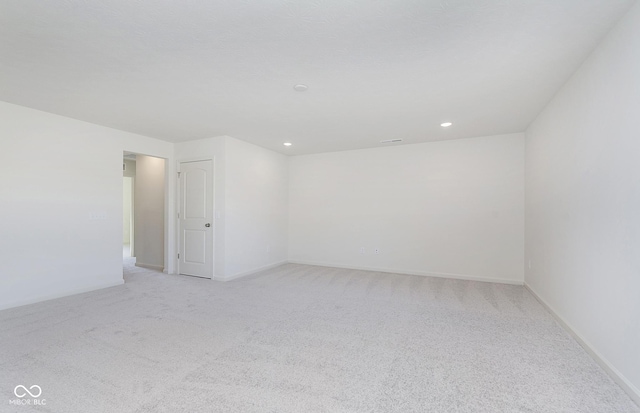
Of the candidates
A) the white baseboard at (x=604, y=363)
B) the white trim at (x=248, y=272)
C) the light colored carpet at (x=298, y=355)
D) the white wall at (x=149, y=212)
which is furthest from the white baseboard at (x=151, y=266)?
the white baseboard at (x=604, y=363)

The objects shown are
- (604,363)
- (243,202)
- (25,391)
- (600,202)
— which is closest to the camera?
(25,391)

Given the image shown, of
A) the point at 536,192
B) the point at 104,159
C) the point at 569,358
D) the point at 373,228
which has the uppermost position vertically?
the point at 104,159

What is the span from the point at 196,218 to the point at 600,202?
5.25 m

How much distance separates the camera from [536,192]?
12.7ft

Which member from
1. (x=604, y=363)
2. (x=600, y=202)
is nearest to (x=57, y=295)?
(x=604, y=363)

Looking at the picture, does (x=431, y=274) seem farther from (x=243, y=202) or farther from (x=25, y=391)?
(x=25, y=391)

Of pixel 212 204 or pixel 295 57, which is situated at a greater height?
pixel 295 57

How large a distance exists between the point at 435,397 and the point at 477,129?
393 centimetres

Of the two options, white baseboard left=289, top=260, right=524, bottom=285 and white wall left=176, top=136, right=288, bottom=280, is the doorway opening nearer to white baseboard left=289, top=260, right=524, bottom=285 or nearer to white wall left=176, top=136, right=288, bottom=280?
white wall left=176, top=136, right=288, bottom=280

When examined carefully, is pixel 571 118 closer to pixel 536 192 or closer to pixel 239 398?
pixel 536 192

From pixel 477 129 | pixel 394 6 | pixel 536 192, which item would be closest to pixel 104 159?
pixel 394 6

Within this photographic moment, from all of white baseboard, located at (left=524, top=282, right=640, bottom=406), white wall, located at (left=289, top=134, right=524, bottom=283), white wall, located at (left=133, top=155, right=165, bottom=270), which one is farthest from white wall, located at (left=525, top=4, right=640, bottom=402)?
white wall, located at (left=133, top=155, right=165, bottom=270)

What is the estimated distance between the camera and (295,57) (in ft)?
7.50

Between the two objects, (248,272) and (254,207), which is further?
(254,207)
